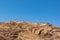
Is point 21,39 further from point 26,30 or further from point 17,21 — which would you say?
point 17,21

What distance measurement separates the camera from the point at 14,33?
50.0ft

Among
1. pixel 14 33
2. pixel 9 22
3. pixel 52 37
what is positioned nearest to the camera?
pixel 52 37

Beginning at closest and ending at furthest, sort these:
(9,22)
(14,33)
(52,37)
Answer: (52,37)
(14,33)
(9,22)

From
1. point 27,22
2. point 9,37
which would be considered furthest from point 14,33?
point 27,22

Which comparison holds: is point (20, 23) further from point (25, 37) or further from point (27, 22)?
point (25, 37)

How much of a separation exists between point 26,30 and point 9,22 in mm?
1726

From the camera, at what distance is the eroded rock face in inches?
567

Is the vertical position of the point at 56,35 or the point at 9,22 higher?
the point at 9,22

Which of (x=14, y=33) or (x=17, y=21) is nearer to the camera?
(x=14, y=33)

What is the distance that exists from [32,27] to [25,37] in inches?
43.7

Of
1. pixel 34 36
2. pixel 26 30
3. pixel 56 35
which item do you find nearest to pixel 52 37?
pixel 56 35

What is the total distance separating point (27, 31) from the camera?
603 inches

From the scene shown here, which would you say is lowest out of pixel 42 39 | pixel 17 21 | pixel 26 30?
pixel 42 39

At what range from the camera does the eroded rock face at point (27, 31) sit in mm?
14391
